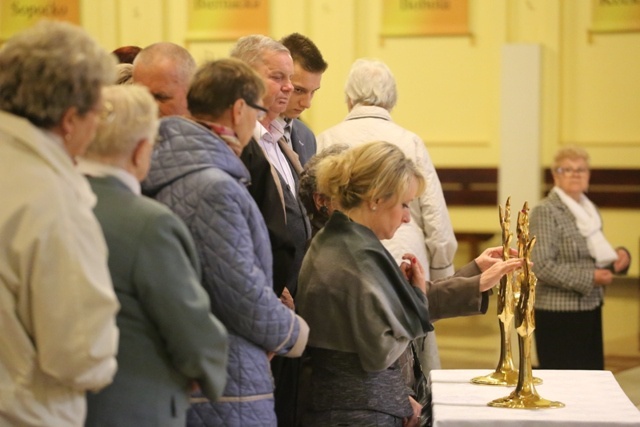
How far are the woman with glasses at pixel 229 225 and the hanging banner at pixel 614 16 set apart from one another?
25.4ft

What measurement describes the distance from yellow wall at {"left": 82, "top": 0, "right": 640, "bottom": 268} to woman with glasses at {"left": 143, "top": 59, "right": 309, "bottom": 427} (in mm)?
7511

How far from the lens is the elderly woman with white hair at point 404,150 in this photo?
4.73 metres

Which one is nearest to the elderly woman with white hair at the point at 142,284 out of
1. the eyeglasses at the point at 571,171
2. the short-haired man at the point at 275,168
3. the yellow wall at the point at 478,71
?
the short-haired man at the point at 275,168

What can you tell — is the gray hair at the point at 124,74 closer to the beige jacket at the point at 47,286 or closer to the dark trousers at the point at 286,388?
the dark trousers at the point at 286,388

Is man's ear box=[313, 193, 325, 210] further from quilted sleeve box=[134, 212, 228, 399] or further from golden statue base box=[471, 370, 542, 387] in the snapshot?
quilted sleeve box=[134, 212, 228, 399]

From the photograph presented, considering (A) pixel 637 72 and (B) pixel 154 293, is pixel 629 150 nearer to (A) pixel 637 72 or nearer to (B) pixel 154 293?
(A) pixel 637 72

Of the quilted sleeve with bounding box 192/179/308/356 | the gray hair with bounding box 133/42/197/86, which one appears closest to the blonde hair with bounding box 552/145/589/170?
the gray hair with bounding box 133/42/197/86

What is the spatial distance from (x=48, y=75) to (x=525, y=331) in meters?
1.82

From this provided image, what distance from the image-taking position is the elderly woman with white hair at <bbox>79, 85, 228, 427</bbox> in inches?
89.9

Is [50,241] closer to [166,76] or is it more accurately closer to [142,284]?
[142,284]

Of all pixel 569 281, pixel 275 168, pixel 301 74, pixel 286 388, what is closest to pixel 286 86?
pixel 275 168

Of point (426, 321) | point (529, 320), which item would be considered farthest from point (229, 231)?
point (529, 320)

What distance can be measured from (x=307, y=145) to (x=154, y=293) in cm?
239

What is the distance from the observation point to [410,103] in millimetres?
10461
